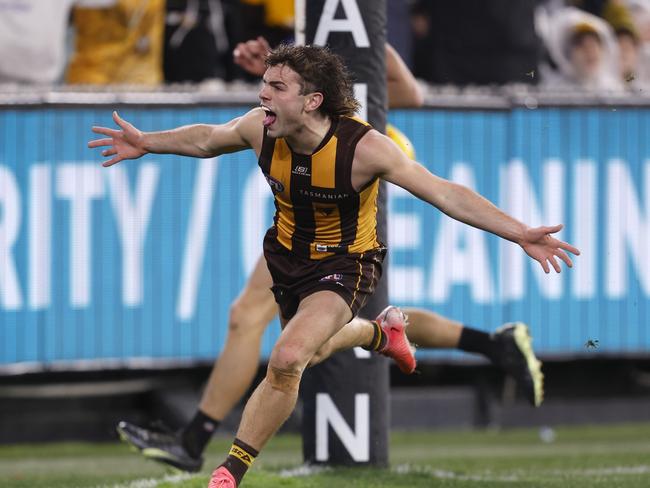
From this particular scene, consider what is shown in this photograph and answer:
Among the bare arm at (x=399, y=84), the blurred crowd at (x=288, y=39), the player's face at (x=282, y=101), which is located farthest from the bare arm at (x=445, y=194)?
the blurred crowd at (x=288, y=39)

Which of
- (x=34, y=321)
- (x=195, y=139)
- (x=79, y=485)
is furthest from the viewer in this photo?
(x=34, y=321)

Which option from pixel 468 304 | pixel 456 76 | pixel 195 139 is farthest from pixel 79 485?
pixel 456 76

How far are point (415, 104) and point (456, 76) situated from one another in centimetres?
344

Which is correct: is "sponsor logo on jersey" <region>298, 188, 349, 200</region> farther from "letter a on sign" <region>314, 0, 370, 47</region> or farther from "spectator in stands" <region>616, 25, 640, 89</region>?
"spectator in stands" <region>616, 25, 640, 89</region>

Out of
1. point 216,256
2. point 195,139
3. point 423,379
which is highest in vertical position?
point 195,139

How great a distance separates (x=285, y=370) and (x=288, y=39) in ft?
18.9

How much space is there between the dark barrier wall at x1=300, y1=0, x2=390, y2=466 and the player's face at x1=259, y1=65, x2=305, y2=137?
127 cm

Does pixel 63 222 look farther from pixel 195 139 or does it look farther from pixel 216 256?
pixel 195 139

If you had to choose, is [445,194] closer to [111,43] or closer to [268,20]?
[111,43]

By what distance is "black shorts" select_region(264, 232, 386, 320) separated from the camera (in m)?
7.05

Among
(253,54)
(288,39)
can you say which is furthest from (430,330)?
(288,39)

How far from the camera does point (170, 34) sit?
11984 millimetres

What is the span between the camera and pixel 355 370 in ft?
27.1

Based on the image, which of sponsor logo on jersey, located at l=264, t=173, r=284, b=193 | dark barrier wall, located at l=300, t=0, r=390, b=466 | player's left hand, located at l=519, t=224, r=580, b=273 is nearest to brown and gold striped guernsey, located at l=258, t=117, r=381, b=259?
sponsor logo on jersey, located at l=264, t=173, r=284, b=193
